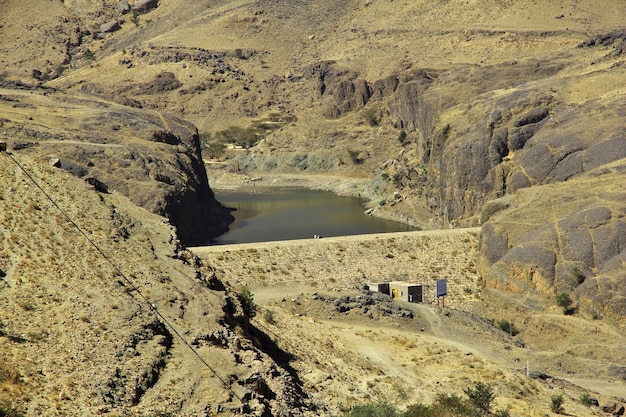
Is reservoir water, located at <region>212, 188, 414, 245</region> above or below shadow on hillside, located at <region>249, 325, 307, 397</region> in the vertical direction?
below

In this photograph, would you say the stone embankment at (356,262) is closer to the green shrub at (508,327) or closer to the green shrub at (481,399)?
the green shrub at (508,327)

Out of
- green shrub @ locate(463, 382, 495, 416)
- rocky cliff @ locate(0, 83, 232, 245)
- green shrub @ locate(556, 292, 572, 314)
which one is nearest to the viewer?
green shrub @ locate(463, 382, 495, 416)

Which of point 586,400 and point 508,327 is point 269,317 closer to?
point 586,400

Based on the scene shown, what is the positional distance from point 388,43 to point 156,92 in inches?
1802

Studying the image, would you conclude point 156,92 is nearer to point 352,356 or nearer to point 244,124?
point 244,124

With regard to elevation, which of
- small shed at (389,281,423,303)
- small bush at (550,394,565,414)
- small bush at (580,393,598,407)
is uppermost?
small bush at (550,394,565,414)

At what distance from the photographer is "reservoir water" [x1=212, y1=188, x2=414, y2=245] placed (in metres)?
85.2

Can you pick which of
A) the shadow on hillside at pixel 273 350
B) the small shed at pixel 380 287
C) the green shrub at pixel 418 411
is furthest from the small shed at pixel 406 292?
the green shrub at pixel 418 411

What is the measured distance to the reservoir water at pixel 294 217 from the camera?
8525 cm

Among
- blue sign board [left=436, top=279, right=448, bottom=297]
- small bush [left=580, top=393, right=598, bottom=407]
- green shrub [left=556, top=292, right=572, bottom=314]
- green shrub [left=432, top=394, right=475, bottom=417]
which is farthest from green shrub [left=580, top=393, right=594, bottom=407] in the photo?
blue sign board [left=436, top=279, right=448, bottom=297]

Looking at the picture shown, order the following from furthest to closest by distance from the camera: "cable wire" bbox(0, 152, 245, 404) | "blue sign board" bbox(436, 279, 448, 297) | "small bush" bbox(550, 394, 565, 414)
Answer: "blue sign board" bbox(436, 279, 448, 297) → "small bush" bbox(550, 394, 565, 414) → "cable wire" bbox(0, 152, 245, 404)

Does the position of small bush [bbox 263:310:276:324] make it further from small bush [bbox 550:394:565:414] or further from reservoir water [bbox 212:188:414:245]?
reservoir water [bbox 212:188:414:245]

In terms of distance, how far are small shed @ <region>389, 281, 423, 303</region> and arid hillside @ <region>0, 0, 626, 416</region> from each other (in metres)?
2.92

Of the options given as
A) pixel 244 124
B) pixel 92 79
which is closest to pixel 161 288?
pixel 244 124
